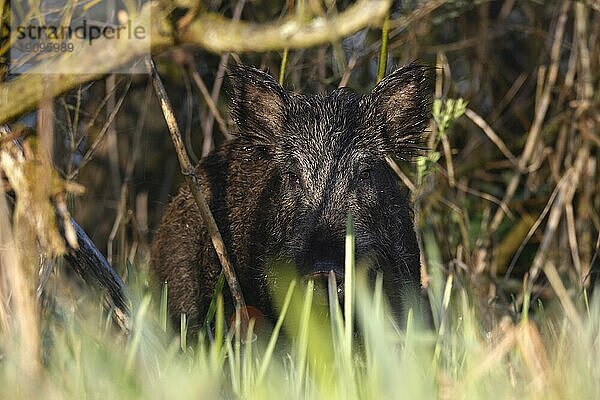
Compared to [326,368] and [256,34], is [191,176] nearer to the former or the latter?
[256,34]

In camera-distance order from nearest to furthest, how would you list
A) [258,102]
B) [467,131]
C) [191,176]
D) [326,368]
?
[326,368], [191,176], [258,102], [467,131]

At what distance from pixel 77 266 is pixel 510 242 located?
464 centimetres

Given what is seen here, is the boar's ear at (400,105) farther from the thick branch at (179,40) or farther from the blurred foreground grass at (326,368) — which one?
the blurred foreground grass at (326,368)

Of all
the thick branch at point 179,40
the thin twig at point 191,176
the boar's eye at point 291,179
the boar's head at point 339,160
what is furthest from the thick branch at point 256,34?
the boar's eye at point 291,179

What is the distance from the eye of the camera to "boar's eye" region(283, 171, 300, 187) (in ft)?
17.2

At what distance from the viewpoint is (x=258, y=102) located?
545 cm

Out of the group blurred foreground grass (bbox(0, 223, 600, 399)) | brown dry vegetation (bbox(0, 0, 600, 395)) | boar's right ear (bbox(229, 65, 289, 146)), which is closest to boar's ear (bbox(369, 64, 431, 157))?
brown dry vegetation (bbox(0, 0, 600, 395))

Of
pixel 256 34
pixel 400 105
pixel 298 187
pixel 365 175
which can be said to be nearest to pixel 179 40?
pixel 256 34

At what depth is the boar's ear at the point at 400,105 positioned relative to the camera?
5.45 metres

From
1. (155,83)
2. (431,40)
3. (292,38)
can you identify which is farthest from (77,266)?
(431,40)

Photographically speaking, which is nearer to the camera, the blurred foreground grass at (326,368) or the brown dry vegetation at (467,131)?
the blurred foreground grass at (326,368)

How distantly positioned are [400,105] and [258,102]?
71 cm

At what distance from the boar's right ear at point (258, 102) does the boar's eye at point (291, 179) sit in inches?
9.9

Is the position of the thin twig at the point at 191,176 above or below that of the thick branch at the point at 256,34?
below
